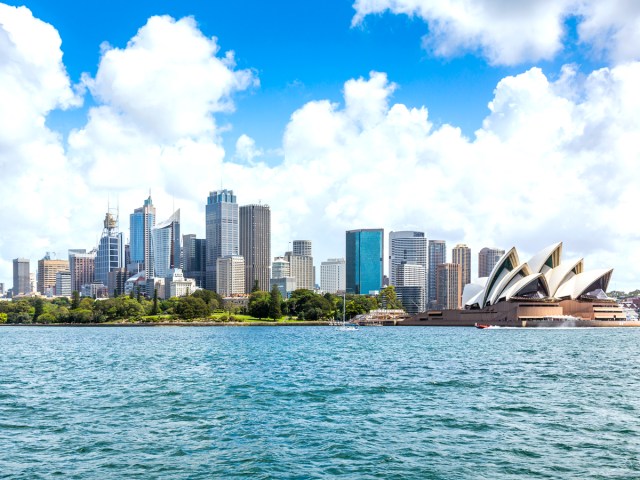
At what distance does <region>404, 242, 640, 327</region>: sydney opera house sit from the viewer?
126 metres

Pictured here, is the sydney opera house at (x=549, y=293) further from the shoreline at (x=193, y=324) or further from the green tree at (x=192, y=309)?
the green tree at (x=192, y=309)

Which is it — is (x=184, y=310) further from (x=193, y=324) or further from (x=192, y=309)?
(x=193, y=324)

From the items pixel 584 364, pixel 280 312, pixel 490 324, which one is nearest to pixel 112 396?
pixel 584 364

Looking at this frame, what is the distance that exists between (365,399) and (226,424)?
22.7 feet

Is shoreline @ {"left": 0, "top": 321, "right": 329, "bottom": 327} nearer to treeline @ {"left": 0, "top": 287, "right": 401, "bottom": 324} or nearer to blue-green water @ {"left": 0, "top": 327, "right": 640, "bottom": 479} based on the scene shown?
treeline @ {"left": 0, "top": 287, "right": 401, "bottom": 324}

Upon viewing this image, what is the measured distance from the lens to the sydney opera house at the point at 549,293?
126 meters

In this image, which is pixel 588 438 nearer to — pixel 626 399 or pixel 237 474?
pixel 626 399

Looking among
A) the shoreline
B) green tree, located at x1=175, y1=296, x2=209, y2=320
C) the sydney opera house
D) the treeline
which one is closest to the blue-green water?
the sydney opera house

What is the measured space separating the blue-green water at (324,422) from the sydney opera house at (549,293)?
8674cm

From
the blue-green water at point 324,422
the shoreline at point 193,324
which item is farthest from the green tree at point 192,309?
the blue-green water at point 324,422

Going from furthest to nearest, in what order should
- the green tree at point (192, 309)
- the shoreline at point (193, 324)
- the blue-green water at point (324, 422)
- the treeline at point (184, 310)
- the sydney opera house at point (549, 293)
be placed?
the treeline at point (184, 310), the green tree at point (192, 309), the shoreline at point (193, 324), the sydney opera house at point (549, 293), the blue-green water at point (324, 422)

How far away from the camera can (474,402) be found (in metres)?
27.0

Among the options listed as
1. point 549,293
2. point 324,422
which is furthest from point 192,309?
point 324,422

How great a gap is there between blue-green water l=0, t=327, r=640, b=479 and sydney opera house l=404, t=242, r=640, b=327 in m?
86.7
